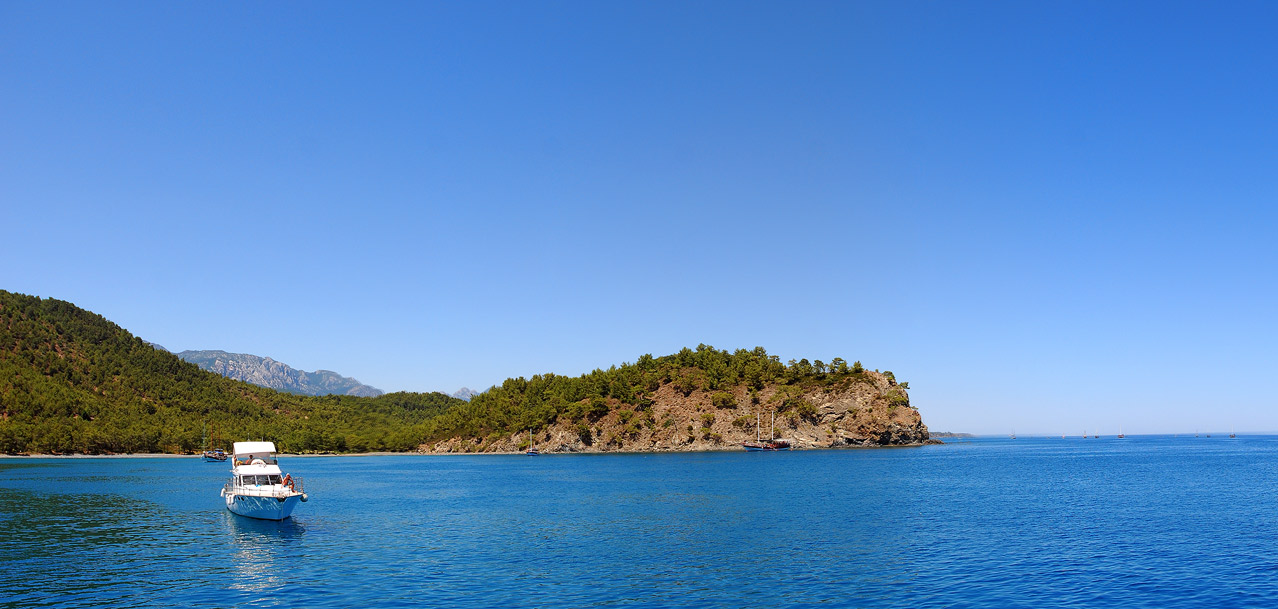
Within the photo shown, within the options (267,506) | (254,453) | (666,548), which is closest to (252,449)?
(254,453)

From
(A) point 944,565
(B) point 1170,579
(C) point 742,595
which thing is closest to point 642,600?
(C) point 742,595

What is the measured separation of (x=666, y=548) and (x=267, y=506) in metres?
37.7

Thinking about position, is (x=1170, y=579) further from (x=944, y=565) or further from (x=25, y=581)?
(x=25, y=581)

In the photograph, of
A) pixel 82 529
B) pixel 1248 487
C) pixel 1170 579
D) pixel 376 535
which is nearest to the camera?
pixel 1170 579

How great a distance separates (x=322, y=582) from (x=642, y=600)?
62.3 ft

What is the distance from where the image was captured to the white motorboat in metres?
68.6

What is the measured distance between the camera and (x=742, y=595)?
40.3 metres

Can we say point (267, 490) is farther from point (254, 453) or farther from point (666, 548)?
point (666, 548)

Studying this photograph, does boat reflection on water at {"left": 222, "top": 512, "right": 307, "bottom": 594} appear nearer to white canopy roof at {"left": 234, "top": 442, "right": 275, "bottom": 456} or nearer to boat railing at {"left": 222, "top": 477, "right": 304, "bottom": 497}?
boat railing at {"left": 222, "top": 477, "right": 304, "bottom": 497}

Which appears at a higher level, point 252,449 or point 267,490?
point 252,449

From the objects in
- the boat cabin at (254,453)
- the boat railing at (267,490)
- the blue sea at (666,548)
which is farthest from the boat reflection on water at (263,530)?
the boat cabin at (254,453)

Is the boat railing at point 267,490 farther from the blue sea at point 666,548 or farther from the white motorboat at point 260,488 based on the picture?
the blue sea at point 666,548

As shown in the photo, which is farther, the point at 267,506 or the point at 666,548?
the point at 267,506

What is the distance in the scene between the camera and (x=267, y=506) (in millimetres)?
68875
